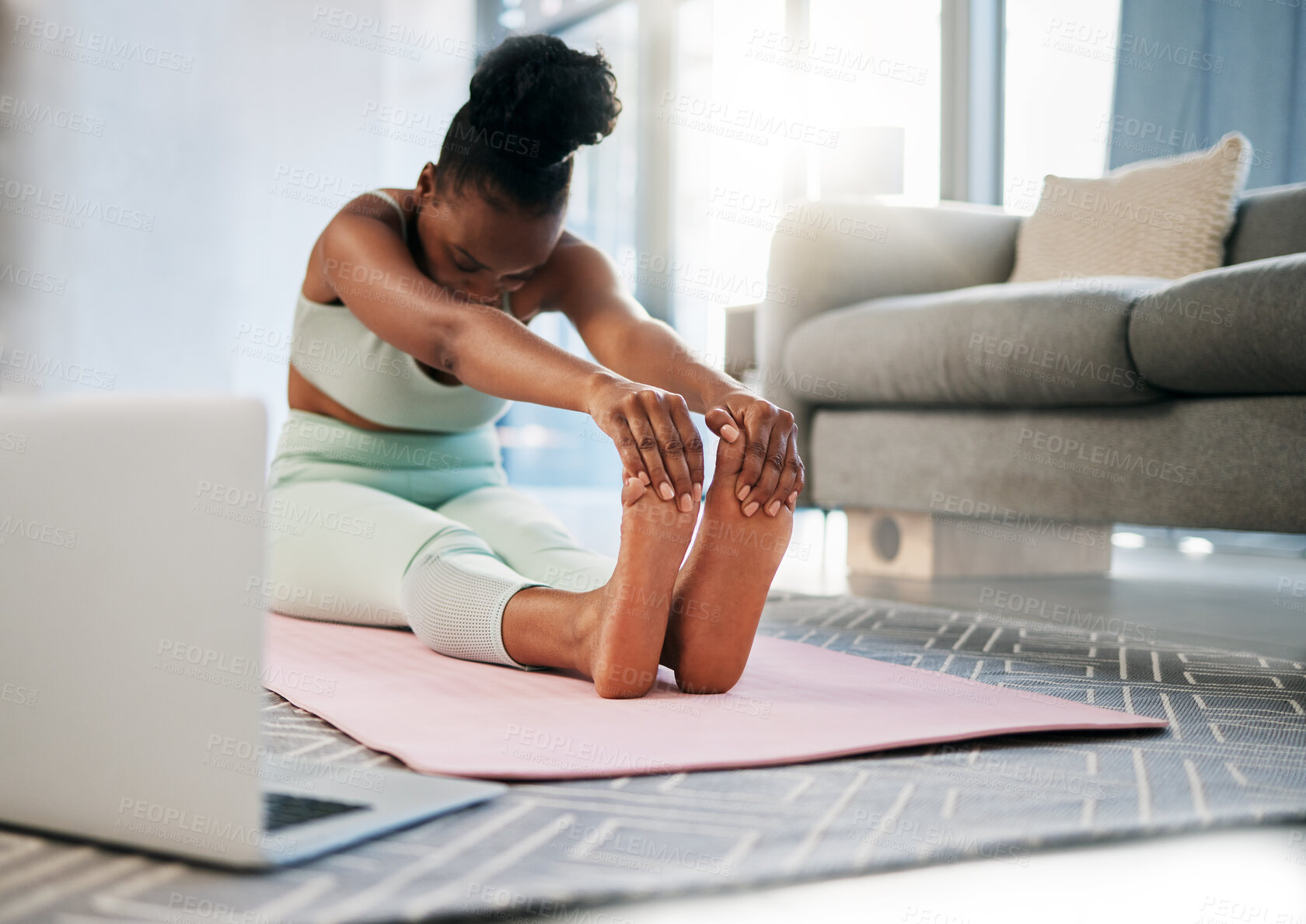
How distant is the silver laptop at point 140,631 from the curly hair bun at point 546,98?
2.31ft

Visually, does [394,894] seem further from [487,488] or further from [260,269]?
[260,269]

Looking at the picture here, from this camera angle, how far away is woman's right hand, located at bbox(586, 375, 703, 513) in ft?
3.20

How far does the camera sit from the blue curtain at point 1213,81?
285 centimetres

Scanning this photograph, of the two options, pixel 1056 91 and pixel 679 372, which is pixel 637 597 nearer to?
pixel 679 372

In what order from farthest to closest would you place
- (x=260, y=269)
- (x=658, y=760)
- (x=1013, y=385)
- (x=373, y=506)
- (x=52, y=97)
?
(x=260, y=269) < (x=52, y=97) < (x=1013, y=385) < (x=373, y=506) < (x=658, y=760)

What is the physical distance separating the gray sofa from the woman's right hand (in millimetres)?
869

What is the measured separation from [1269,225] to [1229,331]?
87 cm

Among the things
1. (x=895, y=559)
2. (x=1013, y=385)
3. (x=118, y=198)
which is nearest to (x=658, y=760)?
(x=1013, y=385)

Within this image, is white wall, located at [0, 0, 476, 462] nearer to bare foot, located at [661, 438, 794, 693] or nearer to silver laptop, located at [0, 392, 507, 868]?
bare foot, located at [661, 438, 794, 693]

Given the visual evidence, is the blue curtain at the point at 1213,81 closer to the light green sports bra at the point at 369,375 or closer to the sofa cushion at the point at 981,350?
the sofa cushion at the point at 981,350

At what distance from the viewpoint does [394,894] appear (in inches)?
22.5

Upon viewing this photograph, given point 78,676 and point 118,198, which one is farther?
point 118,198

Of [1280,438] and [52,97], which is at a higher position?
[52,97]

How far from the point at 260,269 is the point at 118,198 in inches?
22.6
